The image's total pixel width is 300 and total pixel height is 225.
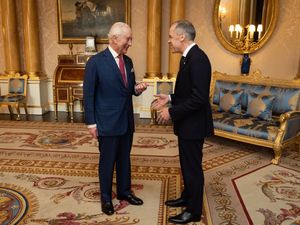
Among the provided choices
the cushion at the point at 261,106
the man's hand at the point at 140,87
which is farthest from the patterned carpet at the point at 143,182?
the man's hand at the point at 140,87

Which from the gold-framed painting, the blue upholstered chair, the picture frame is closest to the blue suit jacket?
the picture frame

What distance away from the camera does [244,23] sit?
5.66 metres

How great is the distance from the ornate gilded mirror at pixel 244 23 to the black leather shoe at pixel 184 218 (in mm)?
4222

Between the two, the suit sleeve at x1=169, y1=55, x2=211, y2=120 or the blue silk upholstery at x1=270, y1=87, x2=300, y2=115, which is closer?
the suit sleeve at x1=169, y1=55, x2=211, y2=120

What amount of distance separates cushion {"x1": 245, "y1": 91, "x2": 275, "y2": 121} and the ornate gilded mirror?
6.08 feet

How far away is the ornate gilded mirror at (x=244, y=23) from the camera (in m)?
5.48

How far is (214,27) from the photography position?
19.5ft

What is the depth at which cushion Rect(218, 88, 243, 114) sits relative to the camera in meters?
4.37

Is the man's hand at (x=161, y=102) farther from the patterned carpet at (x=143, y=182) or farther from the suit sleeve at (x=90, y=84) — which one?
the patterned carpet at (x=143, y=182)

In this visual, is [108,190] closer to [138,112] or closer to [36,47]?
[138,112]

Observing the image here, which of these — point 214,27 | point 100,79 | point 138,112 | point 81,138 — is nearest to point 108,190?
point 100,79

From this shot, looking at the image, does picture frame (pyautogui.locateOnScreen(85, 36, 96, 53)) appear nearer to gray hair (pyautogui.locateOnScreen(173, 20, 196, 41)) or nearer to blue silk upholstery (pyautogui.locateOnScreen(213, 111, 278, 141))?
blue silk upholstery (pyautogui.locateOnScreen(213, 111, 278, 141))

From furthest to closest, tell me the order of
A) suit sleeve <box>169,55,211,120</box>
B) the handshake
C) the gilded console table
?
1. the gilded console table
2. the handshake
3. suit sleeve <box>169,55,211,120</box>

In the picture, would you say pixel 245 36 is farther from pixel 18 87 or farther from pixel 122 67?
pixel 18 87
